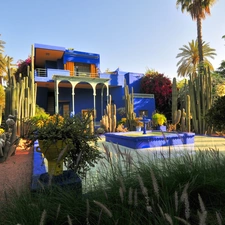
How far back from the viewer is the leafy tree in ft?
67.7

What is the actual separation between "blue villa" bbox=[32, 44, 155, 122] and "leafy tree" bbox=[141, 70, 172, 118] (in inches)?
33.5

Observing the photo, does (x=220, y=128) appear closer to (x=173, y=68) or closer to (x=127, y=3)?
(x=127, y=3)

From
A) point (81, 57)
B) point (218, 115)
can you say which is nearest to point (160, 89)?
point (81, 57)

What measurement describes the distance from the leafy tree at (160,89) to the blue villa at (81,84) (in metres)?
0.85

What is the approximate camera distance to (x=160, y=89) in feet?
68.0

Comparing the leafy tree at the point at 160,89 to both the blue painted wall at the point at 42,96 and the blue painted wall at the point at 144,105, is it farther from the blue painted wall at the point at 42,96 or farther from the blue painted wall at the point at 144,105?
the blue painted wall at the point at 42,96

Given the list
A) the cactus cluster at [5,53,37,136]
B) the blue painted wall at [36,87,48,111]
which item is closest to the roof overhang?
the blue painted wall at [36,87,48,111]

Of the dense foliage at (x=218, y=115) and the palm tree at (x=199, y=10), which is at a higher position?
the palm tree at (x=199, y=10)

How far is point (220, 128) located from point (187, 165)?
8.70 ft

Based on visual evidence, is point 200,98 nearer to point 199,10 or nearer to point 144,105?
point 144,105

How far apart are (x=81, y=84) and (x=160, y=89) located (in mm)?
8333

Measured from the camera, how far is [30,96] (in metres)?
11.0

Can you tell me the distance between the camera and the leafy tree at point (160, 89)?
20.6 m

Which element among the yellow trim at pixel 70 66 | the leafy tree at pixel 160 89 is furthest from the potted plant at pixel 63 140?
the leafy tree at pixel 160 89
